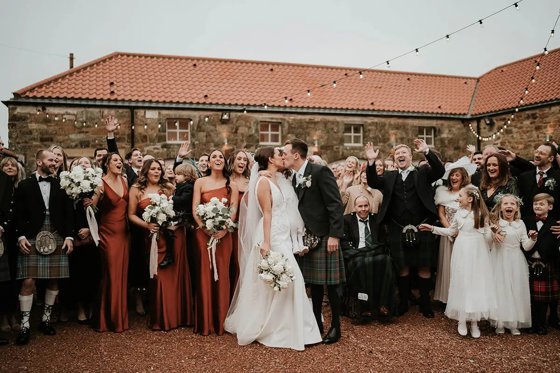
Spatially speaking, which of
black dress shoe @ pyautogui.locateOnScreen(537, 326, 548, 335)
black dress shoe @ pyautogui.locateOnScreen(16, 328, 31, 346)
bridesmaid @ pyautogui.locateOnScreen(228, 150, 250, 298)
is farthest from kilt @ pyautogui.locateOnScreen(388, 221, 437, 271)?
black dress shoe @ pyautogui.locateOnScreen(16, 328, 31, 346)

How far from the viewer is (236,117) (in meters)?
16.9

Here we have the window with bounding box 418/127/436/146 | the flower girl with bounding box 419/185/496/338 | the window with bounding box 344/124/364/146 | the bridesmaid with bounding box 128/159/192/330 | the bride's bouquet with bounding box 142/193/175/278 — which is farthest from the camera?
the window with bounding box 418/127/436/146

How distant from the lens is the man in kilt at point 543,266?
5262 mm

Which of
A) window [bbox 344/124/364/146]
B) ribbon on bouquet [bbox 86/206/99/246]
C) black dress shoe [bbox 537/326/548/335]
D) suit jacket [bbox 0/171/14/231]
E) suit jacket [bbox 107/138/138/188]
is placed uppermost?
window [bbox 344/124/364/146]

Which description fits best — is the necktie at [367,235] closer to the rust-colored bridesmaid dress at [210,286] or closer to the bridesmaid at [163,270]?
the rust-colored bridesmaid dress at [210,286]

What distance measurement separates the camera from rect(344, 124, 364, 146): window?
18234mm

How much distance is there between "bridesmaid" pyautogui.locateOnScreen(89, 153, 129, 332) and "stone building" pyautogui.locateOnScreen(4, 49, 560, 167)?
9.39 metres

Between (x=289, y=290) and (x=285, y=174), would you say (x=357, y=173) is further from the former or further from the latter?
(x=289, y=290)

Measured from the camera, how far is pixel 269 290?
489 cm

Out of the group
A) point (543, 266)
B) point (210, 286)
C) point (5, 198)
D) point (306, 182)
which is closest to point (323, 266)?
point (306, 182)

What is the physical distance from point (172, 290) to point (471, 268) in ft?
12.1

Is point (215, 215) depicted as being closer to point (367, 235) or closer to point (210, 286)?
point (210, 286)

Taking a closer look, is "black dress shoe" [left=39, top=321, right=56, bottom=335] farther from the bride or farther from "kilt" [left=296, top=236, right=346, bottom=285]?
"kilt" [left=296, top=236, right=346, bottom=285]

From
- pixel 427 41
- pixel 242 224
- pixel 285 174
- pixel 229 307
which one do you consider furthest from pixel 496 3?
pixel 229 307
